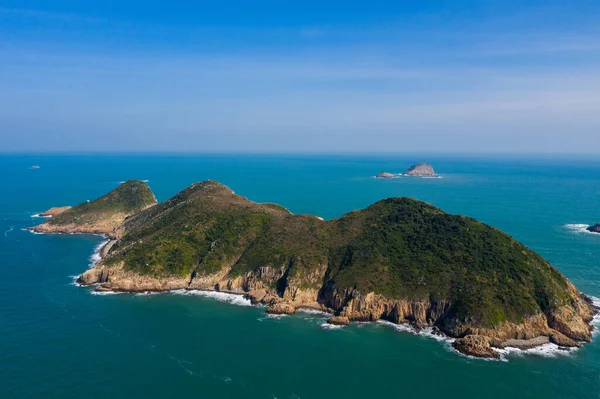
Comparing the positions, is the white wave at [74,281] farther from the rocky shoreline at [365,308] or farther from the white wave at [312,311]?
the white wave at [312,311]

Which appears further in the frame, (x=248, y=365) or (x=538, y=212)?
(x=538, y=212)

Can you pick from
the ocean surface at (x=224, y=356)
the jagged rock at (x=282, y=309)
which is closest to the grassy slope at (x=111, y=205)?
the ocean surface at (x=224, y=356)

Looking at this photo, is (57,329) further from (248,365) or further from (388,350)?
(388,350)

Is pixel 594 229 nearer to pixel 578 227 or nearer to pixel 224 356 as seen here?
pixel 578 227

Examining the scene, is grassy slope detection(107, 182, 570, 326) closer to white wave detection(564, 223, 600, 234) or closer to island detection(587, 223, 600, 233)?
white wave detection(564, 223, 600, 234)

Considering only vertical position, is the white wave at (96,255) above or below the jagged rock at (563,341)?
below

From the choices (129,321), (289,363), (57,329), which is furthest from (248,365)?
(57,329)
